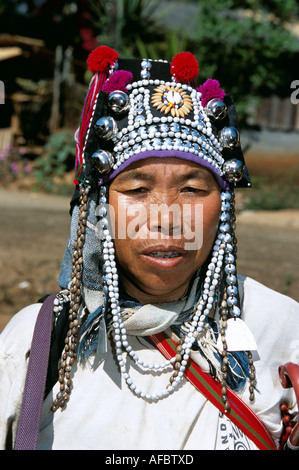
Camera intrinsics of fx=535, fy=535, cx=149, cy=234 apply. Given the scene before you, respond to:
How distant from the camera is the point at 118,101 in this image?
1.78m

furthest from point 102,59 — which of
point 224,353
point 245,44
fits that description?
point 245,44

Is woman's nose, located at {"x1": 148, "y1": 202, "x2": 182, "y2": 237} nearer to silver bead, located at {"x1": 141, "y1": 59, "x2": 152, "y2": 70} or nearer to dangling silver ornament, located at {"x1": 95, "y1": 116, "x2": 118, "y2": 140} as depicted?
dangling silver ornament, located at {"x1": 95, "y1": 116, "x2": 118, "y2": 140}

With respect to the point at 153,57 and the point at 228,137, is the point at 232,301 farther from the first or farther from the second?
the point at 153,57

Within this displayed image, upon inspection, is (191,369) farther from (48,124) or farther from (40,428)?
(48,124)

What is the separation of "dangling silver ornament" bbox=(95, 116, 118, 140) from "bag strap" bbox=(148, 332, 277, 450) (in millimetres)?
702

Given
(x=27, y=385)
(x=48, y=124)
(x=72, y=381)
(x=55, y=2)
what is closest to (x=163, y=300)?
(x=72, y=381)

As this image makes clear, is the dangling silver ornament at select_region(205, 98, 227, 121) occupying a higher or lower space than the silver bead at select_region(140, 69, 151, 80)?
lower

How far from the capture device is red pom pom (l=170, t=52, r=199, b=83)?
5.99ft

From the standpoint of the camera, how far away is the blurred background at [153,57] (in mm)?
11109

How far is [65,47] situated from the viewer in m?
14.1

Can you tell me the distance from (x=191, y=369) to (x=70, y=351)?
415 mm

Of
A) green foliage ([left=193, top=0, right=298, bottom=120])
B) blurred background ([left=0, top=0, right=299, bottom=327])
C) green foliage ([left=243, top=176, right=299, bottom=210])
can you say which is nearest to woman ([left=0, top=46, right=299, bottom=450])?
blurred background ([left=0, top=0, right=299, bottom=327])

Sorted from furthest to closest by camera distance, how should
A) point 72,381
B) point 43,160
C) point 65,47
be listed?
point 65,47
point 43,160
point 72,381

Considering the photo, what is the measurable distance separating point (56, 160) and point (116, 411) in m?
11.3
